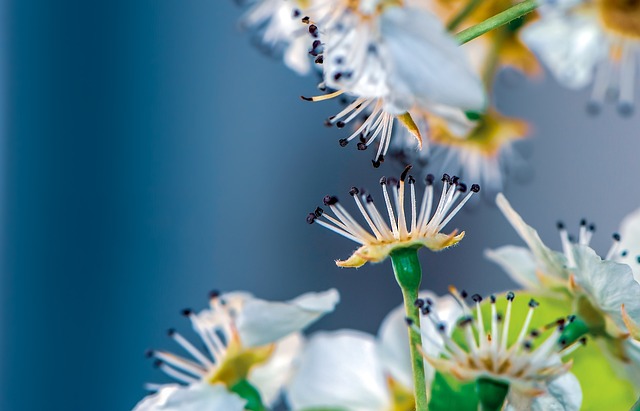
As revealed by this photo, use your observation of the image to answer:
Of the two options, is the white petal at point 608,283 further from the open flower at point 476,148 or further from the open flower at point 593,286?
the open flower at point 476,148

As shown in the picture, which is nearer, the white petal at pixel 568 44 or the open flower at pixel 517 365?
the open flower at pixel 517 365

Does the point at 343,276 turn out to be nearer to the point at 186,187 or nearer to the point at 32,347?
the point at 186,187

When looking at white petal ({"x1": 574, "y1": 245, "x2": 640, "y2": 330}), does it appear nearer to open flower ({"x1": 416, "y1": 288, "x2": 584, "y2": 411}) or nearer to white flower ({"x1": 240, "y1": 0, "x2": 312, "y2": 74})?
open flower ({"x1": 416, "y1": 288, "x2": 584, "y2": 411})

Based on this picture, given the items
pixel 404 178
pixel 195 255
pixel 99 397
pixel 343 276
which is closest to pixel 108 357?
pixel 99 397

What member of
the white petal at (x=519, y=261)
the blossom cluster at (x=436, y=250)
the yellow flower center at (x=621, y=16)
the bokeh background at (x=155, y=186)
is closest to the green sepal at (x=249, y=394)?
the blossom cluster at (x=436, y=250)

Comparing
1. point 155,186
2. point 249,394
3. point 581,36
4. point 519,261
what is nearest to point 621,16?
point 581,36

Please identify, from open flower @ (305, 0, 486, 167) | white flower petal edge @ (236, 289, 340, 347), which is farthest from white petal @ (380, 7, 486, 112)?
white flower petal edge @ (236, 289, 340, 347)

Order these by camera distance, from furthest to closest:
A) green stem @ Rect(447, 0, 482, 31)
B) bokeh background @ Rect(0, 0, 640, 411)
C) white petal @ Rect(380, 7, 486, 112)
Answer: bokeh background @ Rect(0, 0, 640, 411) < green stem @ Rect(447, 0, 482, 31) < white petal @ Rect(380, 7, 486, 112)
